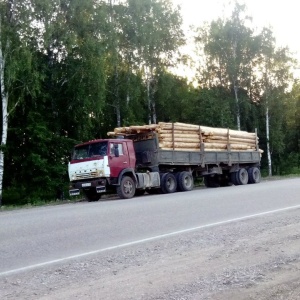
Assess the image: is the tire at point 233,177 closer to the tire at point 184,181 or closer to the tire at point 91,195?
the tire at point 184,181

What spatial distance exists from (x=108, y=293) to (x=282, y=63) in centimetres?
3916

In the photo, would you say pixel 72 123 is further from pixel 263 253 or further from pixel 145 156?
pixel 263 253

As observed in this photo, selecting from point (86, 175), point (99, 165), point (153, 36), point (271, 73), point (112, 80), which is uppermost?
point (153, 36)

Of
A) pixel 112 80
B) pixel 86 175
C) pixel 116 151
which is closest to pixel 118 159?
pixel 116 151

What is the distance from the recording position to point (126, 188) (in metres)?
19.6

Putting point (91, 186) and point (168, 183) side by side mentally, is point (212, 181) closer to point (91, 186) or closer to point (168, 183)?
point (168, 183)

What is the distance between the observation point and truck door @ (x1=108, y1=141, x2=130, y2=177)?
19.1 meters

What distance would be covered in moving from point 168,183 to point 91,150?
14.0 feet

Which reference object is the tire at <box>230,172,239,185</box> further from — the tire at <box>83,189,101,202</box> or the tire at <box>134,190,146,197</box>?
the tire at <box>83,189,101,202</box>

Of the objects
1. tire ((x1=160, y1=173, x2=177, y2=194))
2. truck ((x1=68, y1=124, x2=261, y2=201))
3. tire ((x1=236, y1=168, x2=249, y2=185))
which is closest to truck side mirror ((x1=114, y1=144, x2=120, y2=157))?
truck ((x1=68, y1=124, x2=261, y2=201))

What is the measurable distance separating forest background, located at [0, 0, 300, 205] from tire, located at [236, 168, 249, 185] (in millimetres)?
8218

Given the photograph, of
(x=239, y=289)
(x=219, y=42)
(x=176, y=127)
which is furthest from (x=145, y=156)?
(x=219, y=42)

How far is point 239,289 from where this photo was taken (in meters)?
5.72

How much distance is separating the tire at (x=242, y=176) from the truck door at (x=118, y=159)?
A: 29.3 feet
